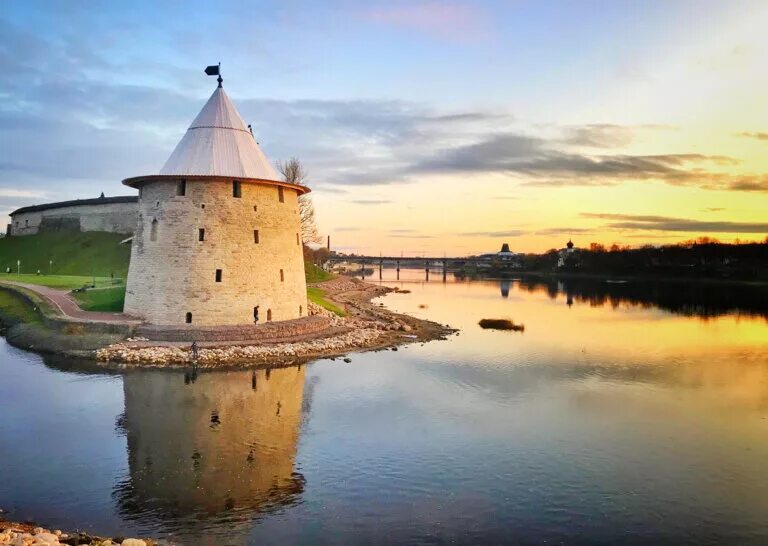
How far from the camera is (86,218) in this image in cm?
4750

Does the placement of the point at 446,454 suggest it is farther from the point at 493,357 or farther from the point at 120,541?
the point at 493,357

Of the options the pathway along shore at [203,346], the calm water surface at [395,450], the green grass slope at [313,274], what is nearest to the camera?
the calm water surface at [395,450]

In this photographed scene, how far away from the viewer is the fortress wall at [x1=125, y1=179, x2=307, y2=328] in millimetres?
21484

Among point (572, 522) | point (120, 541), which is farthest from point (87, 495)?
point (572, 522)

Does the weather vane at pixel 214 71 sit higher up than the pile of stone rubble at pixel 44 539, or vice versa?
the weather vane at pixel 214 71

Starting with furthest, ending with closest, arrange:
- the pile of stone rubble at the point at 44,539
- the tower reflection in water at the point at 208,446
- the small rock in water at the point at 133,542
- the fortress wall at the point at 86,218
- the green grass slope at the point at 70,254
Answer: the fortress wall at the point at 86,218 < the green grass slope at the point at 70,254 < the tower reflection in water at the point at 208,446 < the small rock in water at the point at 133,542 < the pile of stone rubble at the point at 44,539

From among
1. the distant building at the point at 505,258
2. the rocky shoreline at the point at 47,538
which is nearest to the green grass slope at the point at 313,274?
the rocky shoreline at the point at 47,538

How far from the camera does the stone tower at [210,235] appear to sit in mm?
21484

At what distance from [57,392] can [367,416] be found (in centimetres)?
783

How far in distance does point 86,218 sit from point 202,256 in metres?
31.0

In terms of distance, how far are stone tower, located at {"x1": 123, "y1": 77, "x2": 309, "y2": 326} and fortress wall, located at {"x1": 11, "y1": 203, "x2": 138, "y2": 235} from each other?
76.3ft

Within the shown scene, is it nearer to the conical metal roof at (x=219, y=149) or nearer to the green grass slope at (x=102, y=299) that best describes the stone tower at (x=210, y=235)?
the conical metal roof at (x=219, y=149)

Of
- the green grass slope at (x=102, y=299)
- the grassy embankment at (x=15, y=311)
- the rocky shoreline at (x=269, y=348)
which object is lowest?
the rocky shoreline at (x=269, y=348)

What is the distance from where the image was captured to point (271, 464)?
11.0 metres
